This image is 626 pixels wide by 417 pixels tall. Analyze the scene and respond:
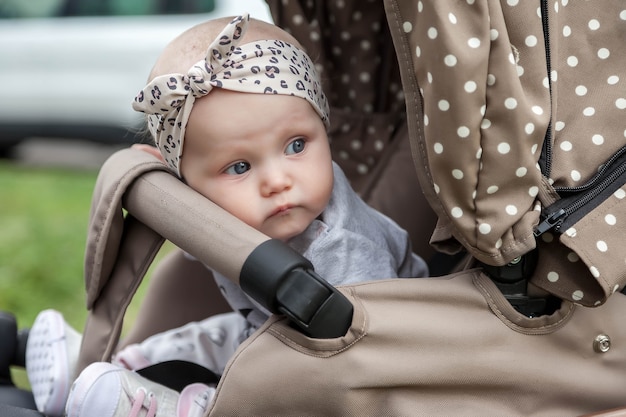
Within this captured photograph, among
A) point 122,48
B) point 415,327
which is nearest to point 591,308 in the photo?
point 415,327

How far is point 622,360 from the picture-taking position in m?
1.37

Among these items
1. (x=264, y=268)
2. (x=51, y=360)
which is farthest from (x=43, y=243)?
(x=264, y=268)

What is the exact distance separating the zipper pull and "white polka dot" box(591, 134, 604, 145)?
133mm

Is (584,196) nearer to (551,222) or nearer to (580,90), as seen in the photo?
(551,222)

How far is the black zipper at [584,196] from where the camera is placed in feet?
4.17

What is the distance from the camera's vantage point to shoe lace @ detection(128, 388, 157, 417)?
55.1 inches

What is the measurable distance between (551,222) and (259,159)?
509mm

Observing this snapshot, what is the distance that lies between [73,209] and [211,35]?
3.46m

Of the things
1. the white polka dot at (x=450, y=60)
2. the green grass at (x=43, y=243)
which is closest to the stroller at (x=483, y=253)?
the white polka dot at (x=450, y=60)

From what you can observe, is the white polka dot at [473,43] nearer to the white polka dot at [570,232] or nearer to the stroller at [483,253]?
the stroller at [483,253]

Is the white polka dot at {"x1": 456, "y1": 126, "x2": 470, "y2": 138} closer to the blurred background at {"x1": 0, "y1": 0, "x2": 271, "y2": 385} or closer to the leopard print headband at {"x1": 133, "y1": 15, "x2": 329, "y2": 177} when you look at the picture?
the leopard print headband at {"x1": 133, "y1": 15, "x2": 329, "y2": 177}

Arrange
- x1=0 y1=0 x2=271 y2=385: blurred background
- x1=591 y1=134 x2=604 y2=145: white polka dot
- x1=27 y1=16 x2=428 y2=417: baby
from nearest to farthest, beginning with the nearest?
x1=591 y1=134 x2=604 y2=145: white polka dot → x1=27 y1=16 x2=428 y2=417: baby → x1=0 y1=0 x2=271 y2=385: blurred background

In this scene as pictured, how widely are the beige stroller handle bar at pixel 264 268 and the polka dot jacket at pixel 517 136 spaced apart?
231 millimetres

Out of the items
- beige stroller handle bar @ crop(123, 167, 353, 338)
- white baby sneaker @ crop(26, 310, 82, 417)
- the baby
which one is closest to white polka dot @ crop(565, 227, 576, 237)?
beige stroller handle bar @ crop(123, 167, 353, 338)
